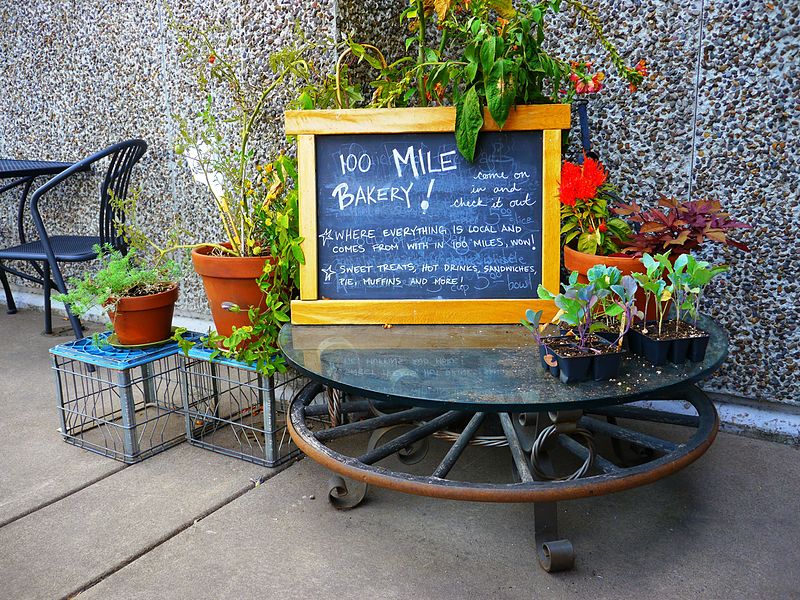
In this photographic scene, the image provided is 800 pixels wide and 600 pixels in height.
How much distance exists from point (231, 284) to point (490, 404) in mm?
1166

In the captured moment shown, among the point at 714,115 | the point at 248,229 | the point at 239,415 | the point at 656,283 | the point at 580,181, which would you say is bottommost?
the point at 239,415

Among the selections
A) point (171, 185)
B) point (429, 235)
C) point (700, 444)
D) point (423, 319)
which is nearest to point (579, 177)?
point (429, 235)

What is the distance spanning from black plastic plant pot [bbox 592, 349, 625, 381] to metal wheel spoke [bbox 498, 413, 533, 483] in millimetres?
305

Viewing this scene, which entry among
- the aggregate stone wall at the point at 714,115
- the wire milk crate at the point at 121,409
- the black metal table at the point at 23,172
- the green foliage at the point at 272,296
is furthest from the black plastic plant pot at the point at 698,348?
the black metal table at the point at 23,172

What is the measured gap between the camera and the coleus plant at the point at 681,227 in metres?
1.83

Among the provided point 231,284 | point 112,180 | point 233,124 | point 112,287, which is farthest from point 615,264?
point 112,180

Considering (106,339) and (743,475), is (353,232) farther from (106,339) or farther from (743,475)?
(743,475)

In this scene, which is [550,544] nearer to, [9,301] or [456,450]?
[456,450]

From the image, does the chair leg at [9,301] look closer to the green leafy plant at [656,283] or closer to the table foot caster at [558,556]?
the table foot caster at [558,556]

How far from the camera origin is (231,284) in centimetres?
232

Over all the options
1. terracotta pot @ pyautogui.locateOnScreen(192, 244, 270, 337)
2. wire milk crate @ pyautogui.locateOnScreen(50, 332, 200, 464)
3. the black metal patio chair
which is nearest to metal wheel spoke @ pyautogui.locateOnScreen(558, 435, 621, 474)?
terracotta pot @ pyautogui.locateOnScreen(192, 244, 270, 337)

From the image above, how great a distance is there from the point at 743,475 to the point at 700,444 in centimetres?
66

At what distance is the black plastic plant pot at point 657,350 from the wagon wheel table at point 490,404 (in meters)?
0.02

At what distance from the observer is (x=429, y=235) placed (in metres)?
2.14
